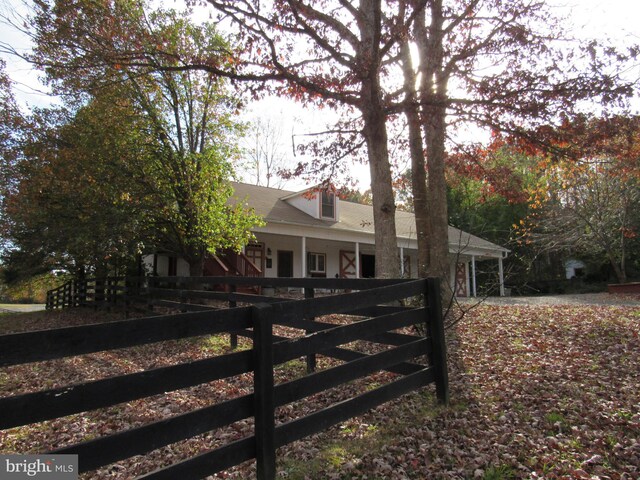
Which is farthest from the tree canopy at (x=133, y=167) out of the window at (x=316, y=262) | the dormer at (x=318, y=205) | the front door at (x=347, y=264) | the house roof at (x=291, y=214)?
the front door at (x=347, y=264)

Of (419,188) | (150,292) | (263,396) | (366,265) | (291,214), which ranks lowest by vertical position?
(263,396)

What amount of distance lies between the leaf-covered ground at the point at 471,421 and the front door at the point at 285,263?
13.5m

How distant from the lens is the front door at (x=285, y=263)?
2011 centimetres

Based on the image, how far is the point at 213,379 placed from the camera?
8.22 ft

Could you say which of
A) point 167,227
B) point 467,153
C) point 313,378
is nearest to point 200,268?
point 167,227

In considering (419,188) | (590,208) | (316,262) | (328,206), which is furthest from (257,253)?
(590,208)

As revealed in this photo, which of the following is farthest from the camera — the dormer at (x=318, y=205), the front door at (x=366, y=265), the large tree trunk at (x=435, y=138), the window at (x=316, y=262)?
the front door at (x=366, y=265)

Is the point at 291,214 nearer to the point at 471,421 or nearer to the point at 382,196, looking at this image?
the point at 382,196

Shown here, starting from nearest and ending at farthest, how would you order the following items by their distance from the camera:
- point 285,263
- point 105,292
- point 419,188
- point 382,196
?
1. point 382,196
2. point 419,188
3. point 105,292
4. point 285,263

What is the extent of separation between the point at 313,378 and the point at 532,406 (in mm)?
2565

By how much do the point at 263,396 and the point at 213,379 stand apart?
0.35 metres

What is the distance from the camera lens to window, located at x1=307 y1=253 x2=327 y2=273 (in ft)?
69.9

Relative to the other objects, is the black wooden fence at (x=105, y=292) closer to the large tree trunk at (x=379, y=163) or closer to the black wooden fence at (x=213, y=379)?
the large tree trunk at (x=379, y=163)

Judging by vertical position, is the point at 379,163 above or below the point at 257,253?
above
